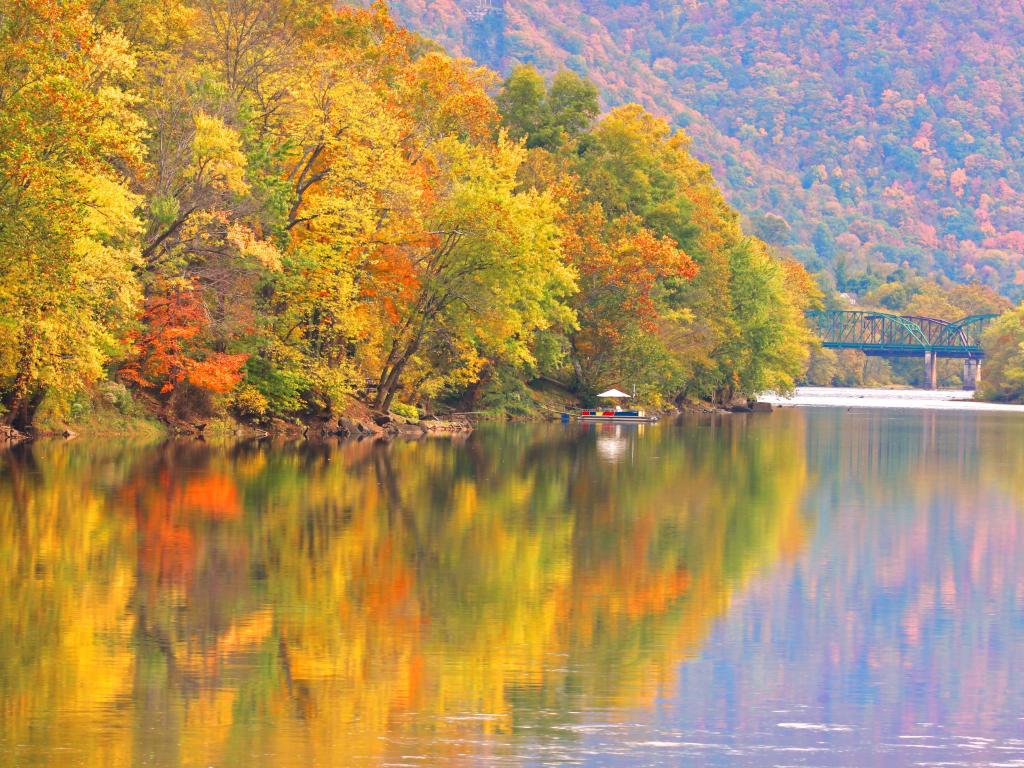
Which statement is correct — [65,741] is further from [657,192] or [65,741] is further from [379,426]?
[657,192]

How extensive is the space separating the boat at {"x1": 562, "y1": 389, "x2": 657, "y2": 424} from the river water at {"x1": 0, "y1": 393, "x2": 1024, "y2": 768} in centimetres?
4323

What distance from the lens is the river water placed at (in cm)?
1400

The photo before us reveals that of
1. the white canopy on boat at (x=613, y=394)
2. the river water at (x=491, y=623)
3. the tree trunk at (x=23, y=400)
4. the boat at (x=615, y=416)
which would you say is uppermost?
the white canopy on boat at (x=613, y=394)

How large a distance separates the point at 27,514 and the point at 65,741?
1633cm

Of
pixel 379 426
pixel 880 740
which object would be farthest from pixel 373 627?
pixel 379 426

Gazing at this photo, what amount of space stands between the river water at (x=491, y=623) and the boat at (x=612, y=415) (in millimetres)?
43225

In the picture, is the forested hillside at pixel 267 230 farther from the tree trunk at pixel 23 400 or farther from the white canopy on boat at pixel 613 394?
the white canopy on boat at pixel 613 394

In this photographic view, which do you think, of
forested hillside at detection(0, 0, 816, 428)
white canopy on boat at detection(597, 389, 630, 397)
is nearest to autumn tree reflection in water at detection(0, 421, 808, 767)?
forested hillside at detection(0, 0, 816, 428)

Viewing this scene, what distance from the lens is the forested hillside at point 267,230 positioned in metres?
37.8

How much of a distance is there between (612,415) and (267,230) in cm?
3463

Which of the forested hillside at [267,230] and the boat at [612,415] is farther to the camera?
the boat at [612,415]

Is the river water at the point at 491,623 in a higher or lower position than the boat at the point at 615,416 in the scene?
lower

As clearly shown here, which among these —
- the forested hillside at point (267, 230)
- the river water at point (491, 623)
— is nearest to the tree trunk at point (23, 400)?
the forested hillside at point (267, 230)

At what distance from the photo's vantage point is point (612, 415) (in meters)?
85.2
